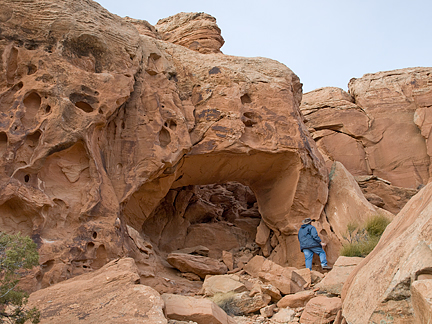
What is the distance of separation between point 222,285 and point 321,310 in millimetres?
2045

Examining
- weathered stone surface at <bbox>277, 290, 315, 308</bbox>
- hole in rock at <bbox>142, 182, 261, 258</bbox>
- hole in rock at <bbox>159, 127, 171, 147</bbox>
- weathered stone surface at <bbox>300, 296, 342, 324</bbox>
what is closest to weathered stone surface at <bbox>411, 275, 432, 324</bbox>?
weathered stone surface at <bbox>300, 296, 342, 324</bbox>

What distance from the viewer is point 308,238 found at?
850 centimetres

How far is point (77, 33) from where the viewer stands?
7.46m

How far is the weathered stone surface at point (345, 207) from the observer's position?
9.70m

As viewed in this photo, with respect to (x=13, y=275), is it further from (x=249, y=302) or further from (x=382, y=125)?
(x=382, y=125)

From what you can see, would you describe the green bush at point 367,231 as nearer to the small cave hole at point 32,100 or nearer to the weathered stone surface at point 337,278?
the weathered stone surface at point 337,278

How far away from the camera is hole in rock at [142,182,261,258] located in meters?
10.7

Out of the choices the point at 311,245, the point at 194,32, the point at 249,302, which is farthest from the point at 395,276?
the point at 194,32

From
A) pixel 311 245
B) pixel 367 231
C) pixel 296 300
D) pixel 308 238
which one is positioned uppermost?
pixel 367 231

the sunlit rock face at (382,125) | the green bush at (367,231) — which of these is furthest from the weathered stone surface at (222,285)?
the sunlit rock face at (382,125)

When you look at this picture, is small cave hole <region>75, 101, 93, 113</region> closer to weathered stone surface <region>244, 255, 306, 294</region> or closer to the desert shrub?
the desert shrub

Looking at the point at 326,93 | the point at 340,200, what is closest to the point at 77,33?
the point at 340,200

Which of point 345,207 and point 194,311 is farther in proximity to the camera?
point 345,207

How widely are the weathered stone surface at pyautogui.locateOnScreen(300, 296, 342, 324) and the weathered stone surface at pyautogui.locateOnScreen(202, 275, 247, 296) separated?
155cm
